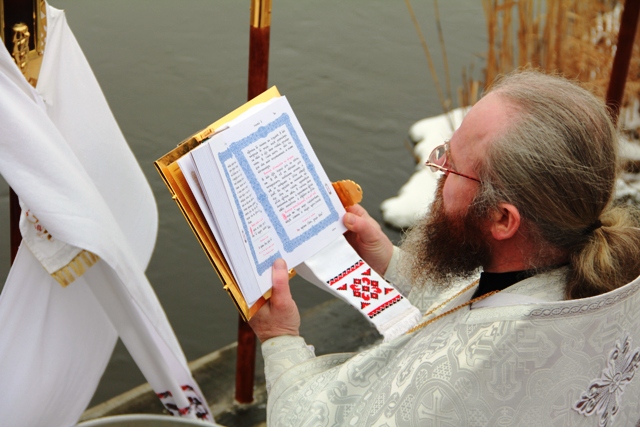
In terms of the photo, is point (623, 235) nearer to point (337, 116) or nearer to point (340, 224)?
point (340, 224)

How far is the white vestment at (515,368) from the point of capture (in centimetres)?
114

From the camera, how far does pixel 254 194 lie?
4.46 feet

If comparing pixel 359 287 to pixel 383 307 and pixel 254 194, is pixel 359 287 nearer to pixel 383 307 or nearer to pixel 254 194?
pixel 383 307

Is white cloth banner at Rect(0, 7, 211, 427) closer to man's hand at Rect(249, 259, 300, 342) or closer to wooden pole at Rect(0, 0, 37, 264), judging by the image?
wooden pole at Rect(0, 0, 37, 264)

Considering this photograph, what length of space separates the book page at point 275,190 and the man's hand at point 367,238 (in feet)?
0.15

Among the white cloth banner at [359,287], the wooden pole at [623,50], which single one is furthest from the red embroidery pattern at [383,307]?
the wooden pole at [623,50]

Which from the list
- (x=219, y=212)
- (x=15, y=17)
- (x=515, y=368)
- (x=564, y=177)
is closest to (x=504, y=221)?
(x=564, y=177)

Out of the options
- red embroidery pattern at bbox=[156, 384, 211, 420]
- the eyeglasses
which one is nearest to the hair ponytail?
the eyeglasses

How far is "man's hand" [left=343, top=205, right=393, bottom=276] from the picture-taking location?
1526 mm

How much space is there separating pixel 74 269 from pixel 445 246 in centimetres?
64

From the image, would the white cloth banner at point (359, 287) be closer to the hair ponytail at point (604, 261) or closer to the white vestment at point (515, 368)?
the white vestment at point (515, 368)

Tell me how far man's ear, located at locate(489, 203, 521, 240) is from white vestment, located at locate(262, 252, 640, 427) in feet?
0.26

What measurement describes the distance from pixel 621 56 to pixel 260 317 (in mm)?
1563

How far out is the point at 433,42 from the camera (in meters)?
4.16
